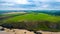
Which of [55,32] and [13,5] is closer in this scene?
[55,32]

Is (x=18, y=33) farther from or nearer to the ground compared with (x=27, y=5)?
nearer to the ground

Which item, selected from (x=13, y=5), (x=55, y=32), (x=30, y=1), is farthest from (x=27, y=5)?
(x=55, y=32)

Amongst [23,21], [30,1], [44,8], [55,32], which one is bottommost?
[55,32]

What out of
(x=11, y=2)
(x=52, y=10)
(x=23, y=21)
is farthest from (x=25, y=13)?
(x=52, y=10)

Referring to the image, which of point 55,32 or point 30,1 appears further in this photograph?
point 30,1

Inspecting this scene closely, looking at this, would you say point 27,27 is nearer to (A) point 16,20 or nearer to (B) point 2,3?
(A) point 16,20

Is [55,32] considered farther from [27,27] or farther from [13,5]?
[13,5]
